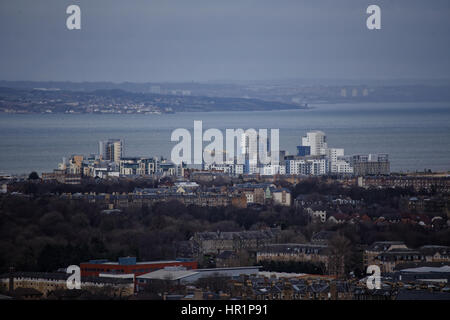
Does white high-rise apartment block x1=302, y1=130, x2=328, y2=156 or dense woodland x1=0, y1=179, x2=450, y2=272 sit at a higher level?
dense woodland x1=0, y1=179, x2=450, y2=272

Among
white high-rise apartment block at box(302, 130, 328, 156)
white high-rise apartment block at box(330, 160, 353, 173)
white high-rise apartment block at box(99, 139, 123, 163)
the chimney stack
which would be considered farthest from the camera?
white high-rise apartment block at box(302, 130, 328, 156)

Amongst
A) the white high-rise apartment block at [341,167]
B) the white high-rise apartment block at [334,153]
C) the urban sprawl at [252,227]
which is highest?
the urban sprawl at [252,227]

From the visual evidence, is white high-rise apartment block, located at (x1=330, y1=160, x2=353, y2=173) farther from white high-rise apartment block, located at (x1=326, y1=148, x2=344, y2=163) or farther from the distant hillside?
the distant hillside

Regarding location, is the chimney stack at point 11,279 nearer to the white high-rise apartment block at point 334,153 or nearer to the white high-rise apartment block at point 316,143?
the white high-rise apartment block at point 334,153

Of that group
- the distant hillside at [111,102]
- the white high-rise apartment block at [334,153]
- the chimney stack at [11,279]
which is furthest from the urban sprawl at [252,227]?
the distant hillside at [111,102]

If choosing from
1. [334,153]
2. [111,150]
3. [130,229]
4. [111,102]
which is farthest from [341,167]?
[130,229]

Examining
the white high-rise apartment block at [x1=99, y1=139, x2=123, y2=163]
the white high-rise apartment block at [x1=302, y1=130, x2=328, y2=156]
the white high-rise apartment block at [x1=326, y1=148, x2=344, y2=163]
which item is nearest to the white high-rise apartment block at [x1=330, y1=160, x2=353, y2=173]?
the white high-rise apartment block at [x1=326, y1=148, x2=344, y2=163]

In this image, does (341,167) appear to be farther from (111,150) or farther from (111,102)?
(111,102)
